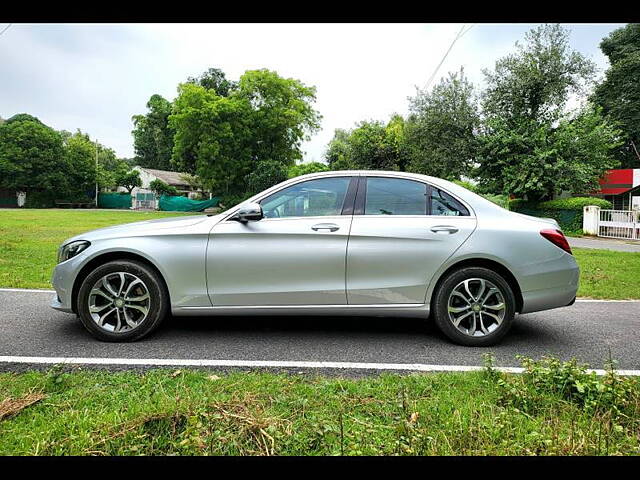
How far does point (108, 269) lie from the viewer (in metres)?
3.94

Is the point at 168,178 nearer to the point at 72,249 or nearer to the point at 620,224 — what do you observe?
the point at 620,224

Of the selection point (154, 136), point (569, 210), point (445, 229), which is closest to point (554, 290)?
point (445, 229)

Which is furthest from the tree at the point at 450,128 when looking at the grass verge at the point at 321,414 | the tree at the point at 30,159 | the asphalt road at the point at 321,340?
the tree at the point at 30,159

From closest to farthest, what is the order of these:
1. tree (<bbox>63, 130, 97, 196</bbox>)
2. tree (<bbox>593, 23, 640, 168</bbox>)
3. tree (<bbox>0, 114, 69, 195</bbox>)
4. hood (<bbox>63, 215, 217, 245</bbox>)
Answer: hood (<bbox>63, 215, 217, 245</bbox>) → tree (<bbox>593, 23, 640, 168</bbox>) → tree (<bbox>0, 114, 69, 195</bbox>) → tree (<bbox>63, 130, 97, 196</bbox>)

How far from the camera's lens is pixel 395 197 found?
4.23 m

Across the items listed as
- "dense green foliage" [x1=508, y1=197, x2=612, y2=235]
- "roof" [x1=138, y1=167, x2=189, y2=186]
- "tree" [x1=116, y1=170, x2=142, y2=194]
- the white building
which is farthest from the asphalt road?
"roof" [x1=138, y1=167, x2=189, y2=186]

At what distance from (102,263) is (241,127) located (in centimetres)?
3412

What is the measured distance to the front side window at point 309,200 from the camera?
4145mm

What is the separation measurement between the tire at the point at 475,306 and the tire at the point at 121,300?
2.55 metres

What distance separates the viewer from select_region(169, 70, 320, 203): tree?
35938mm

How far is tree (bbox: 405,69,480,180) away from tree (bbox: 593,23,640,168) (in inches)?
608

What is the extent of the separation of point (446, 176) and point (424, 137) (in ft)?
9.64

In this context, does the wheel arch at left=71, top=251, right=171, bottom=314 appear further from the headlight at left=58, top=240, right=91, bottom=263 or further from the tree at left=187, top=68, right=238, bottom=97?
the tree at left=187, top=68, right=238, bottom=97
